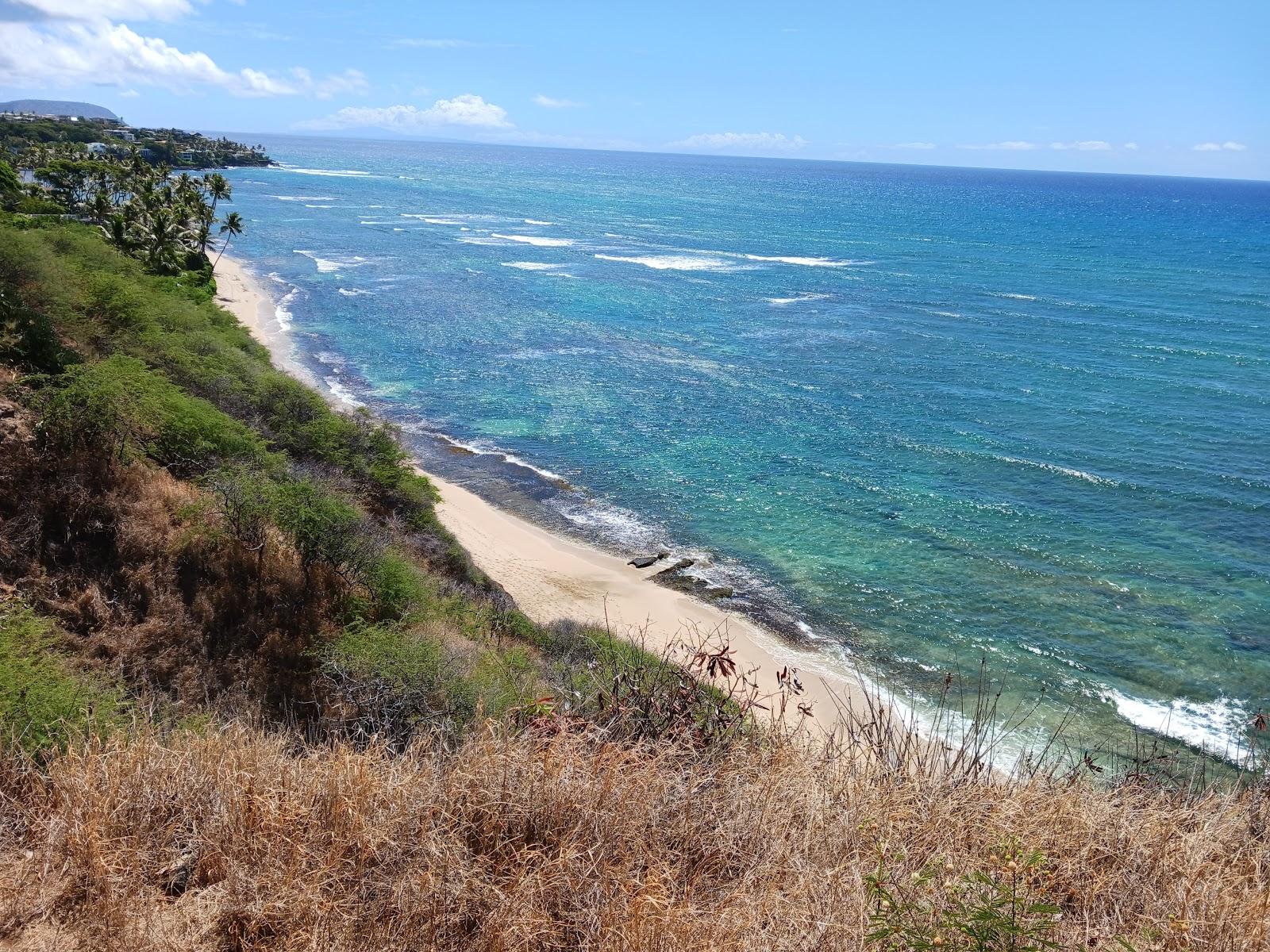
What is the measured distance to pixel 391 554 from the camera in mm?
20609

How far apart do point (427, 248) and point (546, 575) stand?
240 feet

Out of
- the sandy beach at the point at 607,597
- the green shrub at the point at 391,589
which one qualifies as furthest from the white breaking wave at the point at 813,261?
the green shrub at the point at 391,589

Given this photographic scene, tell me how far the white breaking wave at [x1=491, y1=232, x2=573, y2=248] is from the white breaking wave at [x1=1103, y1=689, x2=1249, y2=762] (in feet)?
279

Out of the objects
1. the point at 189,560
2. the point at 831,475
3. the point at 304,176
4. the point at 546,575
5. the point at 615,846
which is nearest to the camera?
the point at 615,846

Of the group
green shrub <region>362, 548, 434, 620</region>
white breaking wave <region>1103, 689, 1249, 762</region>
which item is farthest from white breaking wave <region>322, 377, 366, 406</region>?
white breaking wave <region>1103, 689, 1249, 762</region>

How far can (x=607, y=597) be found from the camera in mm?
23375

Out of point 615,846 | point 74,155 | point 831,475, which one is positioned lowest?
point 831,475

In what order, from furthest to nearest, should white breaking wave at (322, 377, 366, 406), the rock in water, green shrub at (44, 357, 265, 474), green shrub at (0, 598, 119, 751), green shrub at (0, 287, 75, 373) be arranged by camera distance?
white breaking wave at (322, 377, 366, 406) < the rock in water < green shrub at (0, 287, 75, 373) < green shrub at (44, 357, 265, 474) < green shrub at (0, 598, 119, 751)

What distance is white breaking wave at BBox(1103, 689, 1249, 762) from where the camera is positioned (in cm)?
2012

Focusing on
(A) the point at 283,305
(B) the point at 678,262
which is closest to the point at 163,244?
(A) the point at 283,305

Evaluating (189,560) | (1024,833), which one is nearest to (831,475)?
(189,560)

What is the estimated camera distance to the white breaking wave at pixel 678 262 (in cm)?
8362

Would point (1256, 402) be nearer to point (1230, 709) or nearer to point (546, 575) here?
point (1230, 709)

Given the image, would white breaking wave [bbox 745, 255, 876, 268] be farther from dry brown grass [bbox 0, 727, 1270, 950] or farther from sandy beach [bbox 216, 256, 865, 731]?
dry brown grass [bbox 0, 727, 1270, 950]
